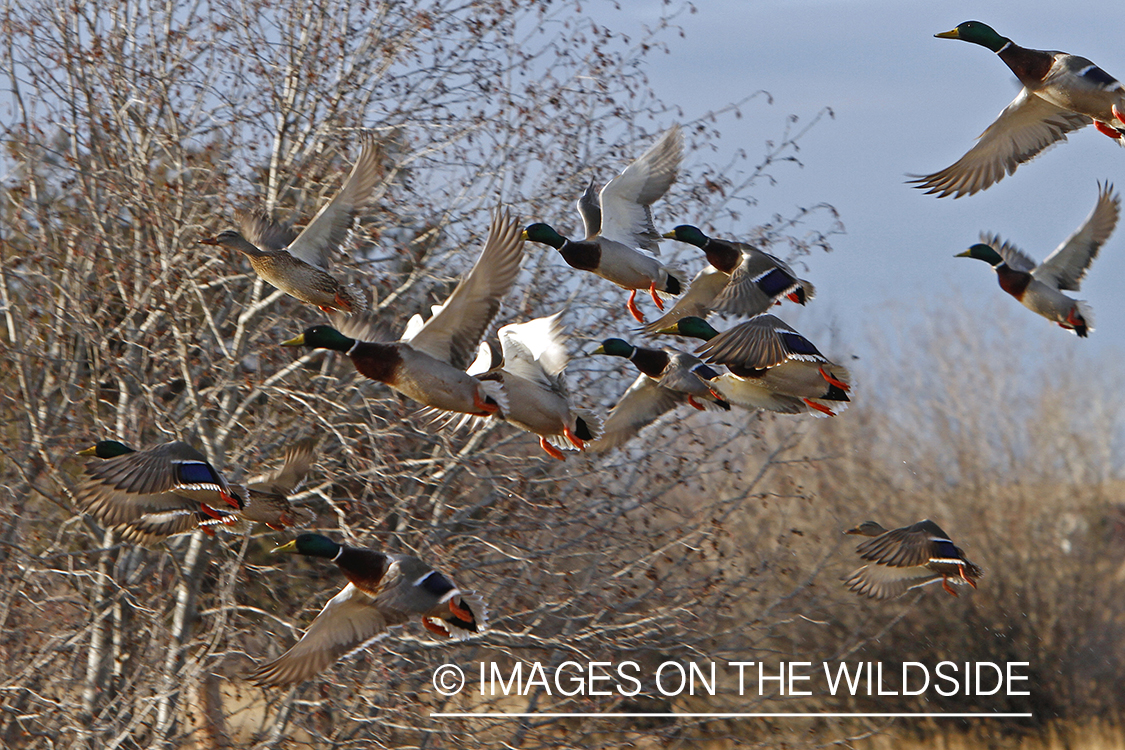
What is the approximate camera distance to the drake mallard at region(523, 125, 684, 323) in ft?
20.6

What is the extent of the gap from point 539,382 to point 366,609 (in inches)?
50.0

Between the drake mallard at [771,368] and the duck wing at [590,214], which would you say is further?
the duck wing at [590,214]

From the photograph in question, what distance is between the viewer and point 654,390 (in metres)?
6.92

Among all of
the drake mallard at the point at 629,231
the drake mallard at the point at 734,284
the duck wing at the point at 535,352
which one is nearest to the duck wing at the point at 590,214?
the drake mallard at the point at 629,231

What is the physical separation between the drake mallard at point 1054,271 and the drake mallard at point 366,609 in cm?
351

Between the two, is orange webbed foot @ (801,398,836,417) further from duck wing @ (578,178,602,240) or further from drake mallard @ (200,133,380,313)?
drake mallard @ (200,133,380,313)

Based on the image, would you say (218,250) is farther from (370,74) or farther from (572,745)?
(572,745)

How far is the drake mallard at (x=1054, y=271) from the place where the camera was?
6777 mm

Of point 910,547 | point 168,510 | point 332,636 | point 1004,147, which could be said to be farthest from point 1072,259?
point 168,510

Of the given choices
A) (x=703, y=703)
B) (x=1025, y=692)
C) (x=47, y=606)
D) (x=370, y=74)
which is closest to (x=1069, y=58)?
(x=370, y=74)

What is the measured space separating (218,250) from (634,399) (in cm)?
331

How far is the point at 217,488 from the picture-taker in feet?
17.1

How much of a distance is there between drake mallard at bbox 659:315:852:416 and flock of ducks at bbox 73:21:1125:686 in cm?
1

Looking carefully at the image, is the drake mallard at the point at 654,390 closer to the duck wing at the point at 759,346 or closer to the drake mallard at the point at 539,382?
the drake mallard at the point at 539,382
